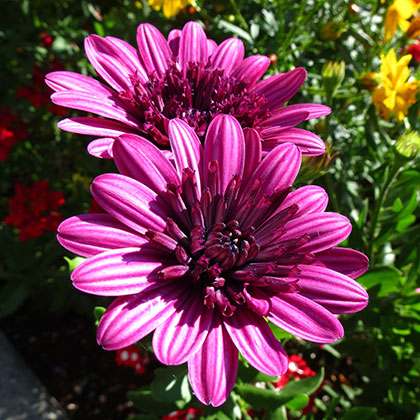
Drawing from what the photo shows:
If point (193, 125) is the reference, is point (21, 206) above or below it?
below

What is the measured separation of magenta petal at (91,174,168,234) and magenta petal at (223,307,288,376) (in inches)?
6.3

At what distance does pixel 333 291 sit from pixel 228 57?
50cm

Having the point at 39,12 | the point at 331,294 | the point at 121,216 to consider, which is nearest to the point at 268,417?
the point at 331,294

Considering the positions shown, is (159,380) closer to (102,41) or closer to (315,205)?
(315,205)

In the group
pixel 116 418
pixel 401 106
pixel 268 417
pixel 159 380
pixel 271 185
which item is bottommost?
pixel 116 418

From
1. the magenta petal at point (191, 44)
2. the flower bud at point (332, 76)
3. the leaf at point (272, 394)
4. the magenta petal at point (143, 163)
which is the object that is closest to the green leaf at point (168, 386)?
the leaf at point (272, 394)

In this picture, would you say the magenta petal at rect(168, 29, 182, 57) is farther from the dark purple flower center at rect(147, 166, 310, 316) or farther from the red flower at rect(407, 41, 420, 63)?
the red flower at rect(407, 41, 420, 63)

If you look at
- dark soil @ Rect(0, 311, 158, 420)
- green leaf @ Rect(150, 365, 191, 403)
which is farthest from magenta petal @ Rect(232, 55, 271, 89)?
dark soil @ Rect(0, 311, 158, 420)

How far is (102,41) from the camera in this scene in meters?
0.79

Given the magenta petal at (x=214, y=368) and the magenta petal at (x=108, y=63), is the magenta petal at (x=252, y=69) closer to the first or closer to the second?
the magenta petal at (x=108, y=63)

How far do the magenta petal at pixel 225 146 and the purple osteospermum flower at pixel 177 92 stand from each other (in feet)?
0.30

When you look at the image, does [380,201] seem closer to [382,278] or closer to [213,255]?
[382,278]

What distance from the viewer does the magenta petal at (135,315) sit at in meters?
0.49

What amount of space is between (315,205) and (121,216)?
28cm
